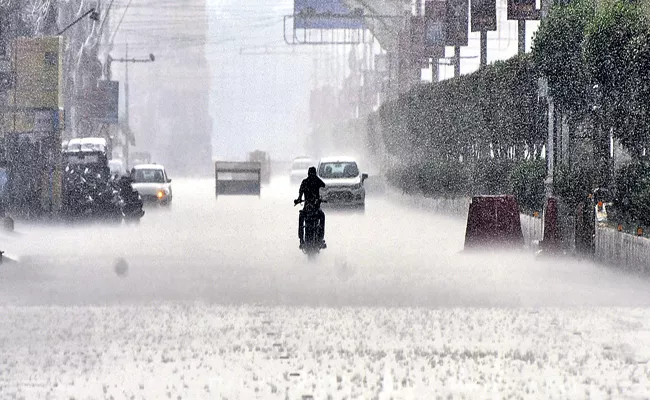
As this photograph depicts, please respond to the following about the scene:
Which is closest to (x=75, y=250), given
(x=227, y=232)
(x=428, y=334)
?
(x=227, y=232)

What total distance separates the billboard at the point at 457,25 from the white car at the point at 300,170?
3149cm

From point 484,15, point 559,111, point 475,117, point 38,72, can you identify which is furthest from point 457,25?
point 559,111

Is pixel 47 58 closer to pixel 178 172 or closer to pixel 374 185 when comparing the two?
pixel 374 185

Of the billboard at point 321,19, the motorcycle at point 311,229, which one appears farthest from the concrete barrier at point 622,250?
the billboard at point 321,19

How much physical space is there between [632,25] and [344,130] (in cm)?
10174

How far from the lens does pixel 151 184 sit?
48750mm

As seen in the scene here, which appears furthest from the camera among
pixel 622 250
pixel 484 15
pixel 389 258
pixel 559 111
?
pixel 484 15

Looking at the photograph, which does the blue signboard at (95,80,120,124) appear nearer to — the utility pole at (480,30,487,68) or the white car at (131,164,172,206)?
the white car at (131,164,172,206)

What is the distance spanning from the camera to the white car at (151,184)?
1903 inches

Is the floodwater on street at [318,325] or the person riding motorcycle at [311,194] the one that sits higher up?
the person riding motorcycle at [311,194]

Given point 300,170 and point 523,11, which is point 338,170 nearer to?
point 523,11

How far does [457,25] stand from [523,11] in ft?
43.0

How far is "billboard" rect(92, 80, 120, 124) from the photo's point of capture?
108m

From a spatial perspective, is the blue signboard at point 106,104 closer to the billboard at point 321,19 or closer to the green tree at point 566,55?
the billboard at point 321,19
